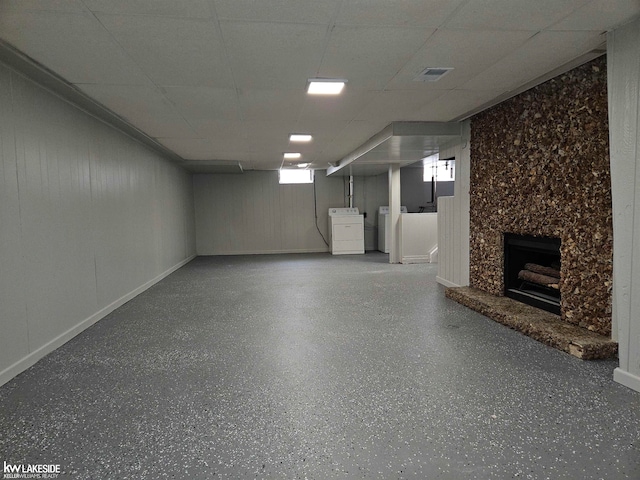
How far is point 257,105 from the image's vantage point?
11.8ft

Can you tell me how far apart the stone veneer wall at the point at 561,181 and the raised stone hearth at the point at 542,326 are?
14 cm

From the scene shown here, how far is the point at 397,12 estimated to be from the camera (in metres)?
1.97

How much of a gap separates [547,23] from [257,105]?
2410 mm

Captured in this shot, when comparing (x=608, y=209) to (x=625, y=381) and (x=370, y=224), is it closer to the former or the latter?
(x=625, y=381)

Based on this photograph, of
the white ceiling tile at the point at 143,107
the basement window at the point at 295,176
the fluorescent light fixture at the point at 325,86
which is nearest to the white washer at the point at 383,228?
the basement window at the point at 295,176

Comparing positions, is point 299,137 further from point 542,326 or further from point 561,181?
point 542,326

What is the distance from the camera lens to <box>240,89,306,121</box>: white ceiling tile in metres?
3.23

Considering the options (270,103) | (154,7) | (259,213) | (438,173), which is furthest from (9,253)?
(438,173)

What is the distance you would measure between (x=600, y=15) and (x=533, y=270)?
2285mm

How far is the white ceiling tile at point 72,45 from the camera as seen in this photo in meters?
1.95

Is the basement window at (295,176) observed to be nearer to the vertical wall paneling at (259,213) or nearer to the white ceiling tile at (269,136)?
the vertical wall paneling at (259,213)

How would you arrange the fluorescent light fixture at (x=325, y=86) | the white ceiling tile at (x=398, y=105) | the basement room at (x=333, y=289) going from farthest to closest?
1. the white ceiling tile at (x=398, y=105)
2. the fluorescent light fixture at (x=325, y=86)
3. the basement room at (x=333, y=289)
